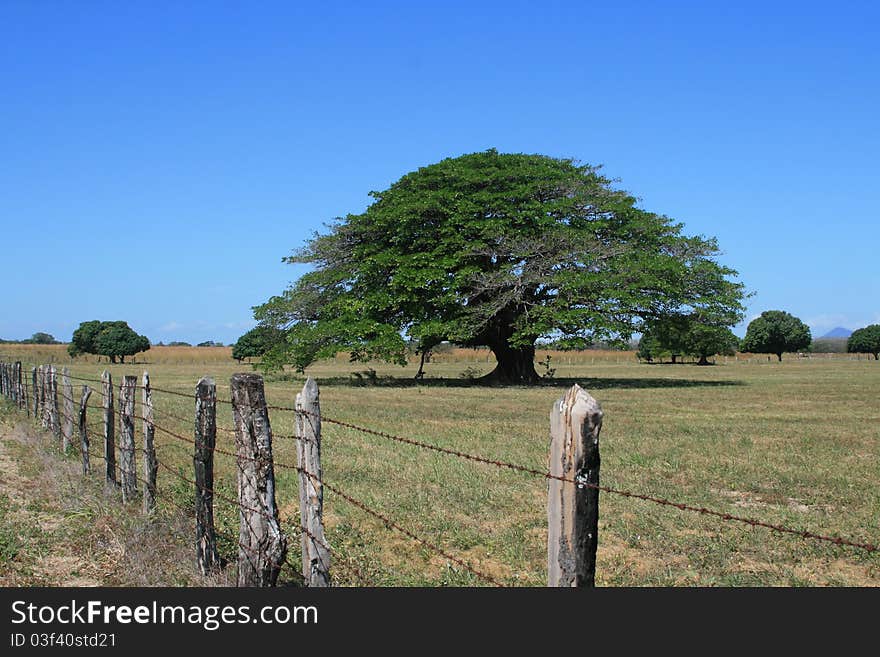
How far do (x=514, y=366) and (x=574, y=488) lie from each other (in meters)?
Result: 34.1

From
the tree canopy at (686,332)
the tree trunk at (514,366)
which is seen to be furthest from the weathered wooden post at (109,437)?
the tree canopy at (686,332)

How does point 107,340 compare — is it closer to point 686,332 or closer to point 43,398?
point 686,332

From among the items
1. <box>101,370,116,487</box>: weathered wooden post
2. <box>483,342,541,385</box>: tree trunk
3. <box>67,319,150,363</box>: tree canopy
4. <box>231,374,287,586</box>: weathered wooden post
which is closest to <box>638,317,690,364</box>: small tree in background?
<box>483,342,541,385</box>: tree trunk

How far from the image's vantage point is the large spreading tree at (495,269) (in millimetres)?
32469

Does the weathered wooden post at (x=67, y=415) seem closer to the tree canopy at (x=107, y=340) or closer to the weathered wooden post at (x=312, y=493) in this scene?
the weathered wooden post at (x=312, y=493)

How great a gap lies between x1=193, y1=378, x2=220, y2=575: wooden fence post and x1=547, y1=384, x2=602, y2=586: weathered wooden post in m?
3.56

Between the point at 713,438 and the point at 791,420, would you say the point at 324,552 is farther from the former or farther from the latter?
the point at 791,420

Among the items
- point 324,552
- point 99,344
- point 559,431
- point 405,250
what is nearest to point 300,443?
point 324,552

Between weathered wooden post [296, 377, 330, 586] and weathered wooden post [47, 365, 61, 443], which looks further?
weathered wooden post [47, 365, 61, 443]

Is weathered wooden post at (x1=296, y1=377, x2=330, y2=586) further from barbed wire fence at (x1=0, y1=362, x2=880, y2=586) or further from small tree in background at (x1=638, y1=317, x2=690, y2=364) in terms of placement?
small tree in background at (x1=638, y1=317, x2=690, y2=364)

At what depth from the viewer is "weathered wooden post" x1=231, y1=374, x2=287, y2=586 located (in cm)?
591

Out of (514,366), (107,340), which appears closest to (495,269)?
(514,366)

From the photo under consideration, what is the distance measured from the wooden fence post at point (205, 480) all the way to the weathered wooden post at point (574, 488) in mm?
3561

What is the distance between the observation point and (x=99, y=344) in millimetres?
90312
